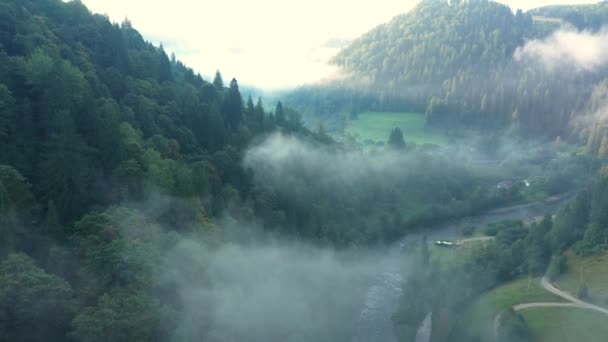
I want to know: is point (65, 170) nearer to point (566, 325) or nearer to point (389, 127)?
point (566, 325)

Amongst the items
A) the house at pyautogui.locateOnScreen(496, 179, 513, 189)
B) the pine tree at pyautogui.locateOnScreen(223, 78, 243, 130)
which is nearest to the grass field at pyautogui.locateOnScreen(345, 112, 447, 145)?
the house at pyautogui.locateOnScreen(496, 179, 513, 189)

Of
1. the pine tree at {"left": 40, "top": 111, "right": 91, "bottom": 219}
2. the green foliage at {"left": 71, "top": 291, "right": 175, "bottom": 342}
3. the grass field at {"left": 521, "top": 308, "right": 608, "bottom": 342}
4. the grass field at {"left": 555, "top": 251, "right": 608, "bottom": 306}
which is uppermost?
the pine tree at {"left": 40, "top": 111, "right": 91, "bottom": 219}

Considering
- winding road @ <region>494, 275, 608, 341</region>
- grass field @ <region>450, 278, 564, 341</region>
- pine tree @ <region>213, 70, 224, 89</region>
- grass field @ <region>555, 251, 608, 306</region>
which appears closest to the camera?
winding road @ <region>494, 275, 608, 341</region>

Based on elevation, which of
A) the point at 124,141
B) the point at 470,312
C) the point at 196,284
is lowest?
the point at 470,312

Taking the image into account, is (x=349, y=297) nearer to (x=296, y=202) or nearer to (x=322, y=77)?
(x=296, y=202)

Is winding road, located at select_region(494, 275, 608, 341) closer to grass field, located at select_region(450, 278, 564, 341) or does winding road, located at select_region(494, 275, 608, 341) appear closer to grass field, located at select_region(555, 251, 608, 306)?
grass field, located at select_region(450, 278, 564, 341)

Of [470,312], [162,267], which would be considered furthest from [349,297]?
[162,267]
